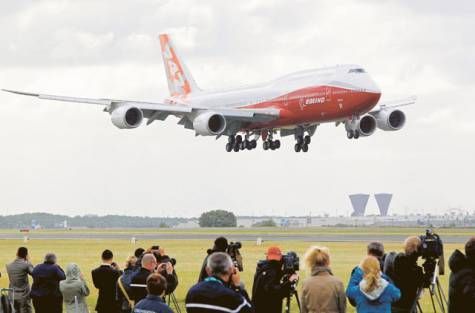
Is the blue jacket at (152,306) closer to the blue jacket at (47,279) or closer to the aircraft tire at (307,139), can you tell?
the blue jacket at (47,279)

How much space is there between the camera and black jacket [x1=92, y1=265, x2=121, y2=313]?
2295cm

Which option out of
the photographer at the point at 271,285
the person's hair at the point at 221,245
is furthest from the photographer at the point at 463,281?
the person's hair at the point at 221,245

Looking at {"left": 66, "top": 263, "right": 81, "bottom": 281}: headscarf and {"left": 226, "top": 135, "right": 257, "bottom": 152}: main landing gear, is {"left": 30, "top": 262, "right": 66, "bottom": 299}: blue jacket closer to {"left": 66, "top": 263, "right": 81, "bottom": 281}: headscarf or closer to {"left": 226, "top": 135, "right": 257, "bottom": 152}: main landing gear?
{"left": 66, "top": 263, "right": 81, "bottom": 281}: headscarf

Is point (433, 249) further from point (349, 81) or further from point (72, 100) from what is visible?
point (72, 100)

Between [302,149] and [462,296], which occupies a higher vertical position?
[302,149]

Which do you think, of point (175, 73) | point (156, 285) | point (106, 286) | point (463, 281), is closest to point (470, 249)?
point (463, 281)

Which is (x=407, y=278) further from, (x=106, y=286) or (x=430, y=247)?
(x=106, y=286)

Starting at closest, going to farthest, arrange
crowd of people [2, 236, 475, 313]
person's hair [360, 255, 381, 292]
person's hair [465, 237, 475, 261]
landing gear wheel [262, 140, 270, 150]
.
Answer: crowd of people [2, 236, 475, 313] < person's hair [360, 255, 381, 292] < person's hair [465, 237, 475, 261] < landing gear wheel [262, 140, 270, 150]

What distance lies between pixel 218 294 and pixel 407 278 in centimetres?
679

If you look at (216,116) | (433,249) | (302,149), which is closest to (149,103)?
(216,116)

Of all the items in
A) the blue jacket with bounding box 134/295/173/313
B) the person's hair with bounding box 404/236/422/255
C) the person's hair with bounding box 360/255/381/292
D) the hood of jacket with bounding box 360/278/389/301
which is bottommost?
the blue jacket with bounding box 134/295/173/313

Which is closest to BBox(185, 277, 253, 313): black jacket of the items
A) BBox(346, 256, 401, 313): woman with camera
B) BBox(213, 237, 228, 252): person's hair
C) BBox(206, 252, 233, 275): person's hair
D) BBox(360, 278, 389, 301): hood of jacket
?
BBox(206, 252, 233, 275): person's hair

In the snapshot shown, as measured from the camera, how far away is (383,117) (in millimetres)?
78000

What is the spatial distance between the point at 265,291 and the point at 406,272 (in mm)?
3067
